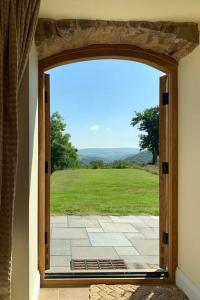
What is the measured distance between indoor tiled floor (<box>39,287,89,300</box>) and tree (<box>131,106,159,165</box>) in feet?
11.9

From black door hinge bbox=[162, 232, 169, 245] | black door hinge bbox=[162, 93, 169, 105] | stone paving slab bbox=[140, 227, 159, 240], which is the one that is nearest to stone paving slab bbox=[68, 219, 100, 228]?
stone paving slab bbox=[140, 227, 159, 240]

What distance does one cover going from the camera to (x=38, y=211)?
2.92 m

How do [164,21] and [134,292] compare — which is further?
[134,292]

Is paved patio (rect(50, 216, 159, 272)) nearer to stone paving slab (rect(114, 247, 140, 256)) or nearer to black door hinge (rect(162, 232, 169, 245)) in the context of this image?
stone paving slab (rect(114, 247, 140, 256))

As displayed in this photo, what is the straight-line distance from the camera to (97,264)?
3545mm

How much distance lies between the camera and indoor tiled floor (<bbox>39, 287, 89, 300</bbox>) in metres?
2.77

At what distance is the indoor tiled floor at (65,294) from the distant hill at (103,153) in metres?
3.83

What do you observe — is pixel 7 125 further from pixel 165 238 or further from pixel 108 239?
pixel 108 239

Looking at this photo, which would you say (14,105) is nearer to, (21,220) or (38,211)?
(21,220)

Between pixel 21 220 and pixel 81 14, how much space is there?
56.2 inches

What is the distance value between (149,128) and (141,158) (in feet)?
1.94

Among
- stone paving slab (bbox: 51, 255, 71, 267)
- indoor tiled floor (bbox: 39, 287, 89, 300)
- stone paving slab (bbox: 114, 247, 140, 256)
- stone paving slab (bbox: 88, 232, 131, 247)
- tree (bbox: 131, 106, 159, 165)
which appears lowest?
indoor tiled floor (bbox: 39, 287, 89, 300)

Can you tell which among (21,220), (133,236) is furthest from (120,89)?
(21,220)

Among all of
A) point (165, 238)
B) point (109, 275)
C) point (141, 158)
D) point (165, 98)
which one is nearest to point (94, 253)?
point (109, 275)
